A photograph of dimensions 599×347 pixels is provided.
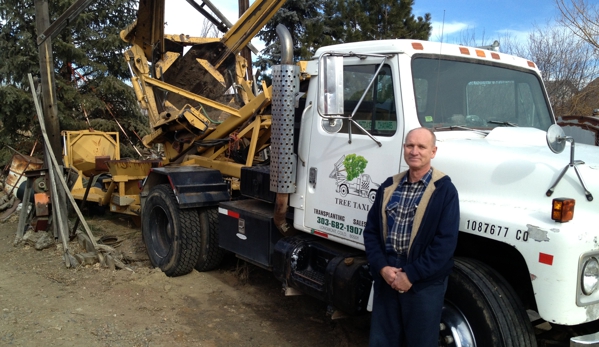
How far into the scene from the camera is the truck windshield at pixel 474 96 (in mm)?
3811

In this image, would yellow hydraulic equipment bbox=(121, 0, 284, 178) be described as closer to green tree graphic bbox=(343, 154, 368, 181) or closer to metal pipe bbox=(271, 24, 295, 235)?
metal pipe bbox=(271, 24, 295, 235)

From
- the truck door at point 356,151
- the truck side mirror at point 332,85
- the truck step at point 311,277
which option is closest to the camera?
the truck side mirror at point 332,85

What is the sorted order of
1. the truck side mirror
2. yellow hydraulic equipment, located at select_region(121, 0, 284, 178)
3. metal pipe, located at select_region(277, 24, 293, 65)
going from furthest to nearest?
1. yellow hydraulic equipment, located at select_region(121, 0, 284, 178)
2. metal pipe, located at select_region(277, 24, 293, 65)
3. the truck side mirror

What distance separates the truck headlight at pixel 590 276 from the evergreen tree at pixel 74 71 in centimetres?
1470

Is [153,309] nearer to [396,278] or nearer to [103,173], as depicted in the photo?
[396,278]

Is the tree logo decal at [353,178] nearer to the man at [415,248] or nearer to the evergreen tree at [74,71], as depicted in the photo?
the man at [415,248]

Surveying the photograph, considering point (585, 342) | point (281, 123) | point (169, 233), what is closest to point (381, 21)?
point (169, 233)

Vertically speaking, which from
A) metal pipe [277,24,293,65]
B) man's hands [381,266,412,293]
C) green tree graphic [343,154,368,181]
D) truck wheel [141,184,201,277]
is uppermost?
metal pipe [277,24,293,65]

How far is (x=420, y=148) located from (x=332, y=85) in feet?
2.97

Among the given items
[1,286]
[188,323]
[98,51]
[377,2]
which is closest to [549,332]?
[188,323]

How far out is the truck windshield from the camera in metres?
3.81

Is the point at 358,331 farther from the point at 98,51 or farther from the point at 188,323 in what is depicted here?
the point at 98,51

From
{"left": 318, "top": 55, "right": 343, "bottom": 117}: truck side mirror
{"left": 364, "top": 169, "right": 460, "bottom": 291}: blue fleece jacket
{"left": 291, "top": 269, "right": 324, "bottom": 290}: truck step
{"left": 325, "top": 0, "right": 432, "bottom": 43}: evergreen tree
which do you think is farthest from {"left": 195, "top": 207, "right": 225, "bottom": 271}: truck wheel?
{"left": 325, "top": 0, "right": 432, "bottom": 43}: evergreen tree

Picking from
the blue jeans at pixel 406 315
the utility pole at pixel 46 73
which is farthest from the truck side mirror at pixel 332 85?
Result: the utility pole at pixel 46 73
